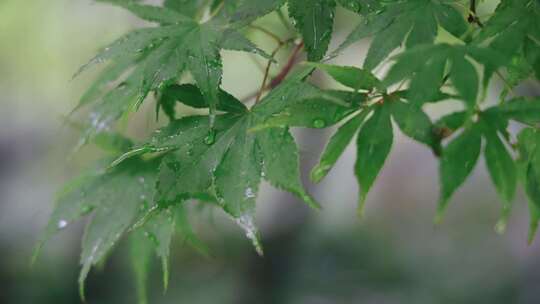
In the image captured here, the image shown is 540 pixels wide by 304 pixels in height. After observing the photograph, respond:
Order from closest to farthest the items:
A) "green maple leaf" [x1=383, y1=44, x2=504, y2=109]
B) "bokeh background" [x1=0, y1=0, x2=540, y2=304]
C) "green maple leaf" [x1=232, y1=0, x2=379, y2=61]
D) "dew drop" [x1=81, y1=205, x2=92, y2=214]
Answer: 1. "green maple leaf" [x1=383, y1=44, x2=504, y2=109]
2. "green maple leaf" [x1=232, y1=0, x2=379, y2=61]
3. "dew drop" [x1=81, y1=205, x2=92, y2=214]
4. "bokeh background" [x1=0, y1=0, x2=540, y2=304]

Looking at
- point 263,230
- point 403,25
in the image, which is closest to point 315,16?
point 403,25

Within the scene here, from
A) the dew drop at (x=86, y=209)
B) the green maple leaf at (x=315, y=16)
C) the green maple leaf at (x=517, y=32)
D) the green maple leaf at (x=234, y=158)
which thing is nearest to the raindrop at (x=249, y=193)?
the green maple leaf at (x=234, y=158)

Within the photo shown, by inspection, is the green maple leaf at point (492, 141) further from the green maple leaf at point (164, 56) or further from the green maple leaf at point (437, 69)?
the green maple leaf at point (164, 56)

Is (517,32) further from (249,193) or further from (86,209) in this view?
(86,209)

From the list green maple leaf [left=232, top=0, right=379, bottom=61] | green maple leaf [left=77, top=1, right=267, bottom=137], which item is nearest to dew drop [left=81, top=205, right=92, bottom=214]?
green maple leaf [left=77, top=1, right=267, bottom=137]

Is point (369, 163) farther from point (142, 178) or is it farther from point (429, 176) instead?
point (429, 176)

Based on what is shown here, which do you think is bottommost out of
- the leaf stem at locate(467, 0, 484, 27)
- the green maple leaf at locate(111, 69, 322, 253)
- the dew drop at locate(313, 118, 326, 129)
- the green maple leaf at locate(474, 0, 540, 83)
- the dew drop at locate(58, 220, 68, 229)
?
the dew drop at locate(58, 220, 68, 229)

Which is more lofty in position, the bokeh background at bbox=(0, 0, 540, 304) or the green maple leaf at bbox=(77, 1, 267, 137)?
the green maple leaf at bbox=(77, 1, 267, 137)

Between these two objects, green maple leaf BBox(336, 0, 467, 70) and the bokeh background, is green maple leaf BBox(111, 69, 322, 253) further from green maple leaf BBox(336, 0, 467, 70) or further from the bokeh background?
the bokeh background
